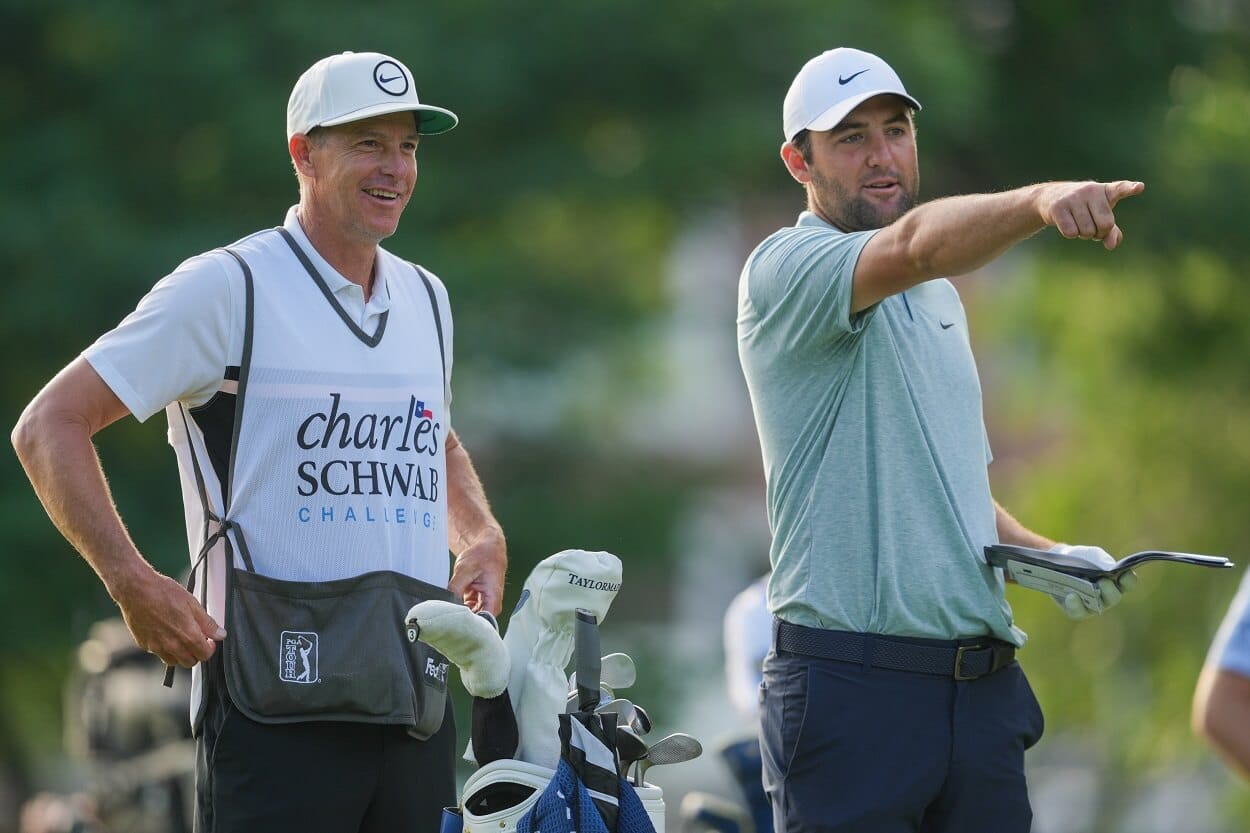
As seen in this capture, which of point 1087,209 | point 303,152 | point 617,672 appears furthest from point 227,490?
point 1087,209

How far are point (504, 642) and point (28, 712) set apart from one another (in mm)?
10849

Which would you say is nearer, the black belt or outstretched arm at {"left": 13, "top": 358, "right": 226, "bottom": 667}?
outstretched arm at {"left": 13, "top": 358, "right": 226, "bottom": 667}

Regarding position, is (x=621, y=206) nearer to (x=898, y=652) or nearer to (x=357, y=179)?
(x=357, y=179)

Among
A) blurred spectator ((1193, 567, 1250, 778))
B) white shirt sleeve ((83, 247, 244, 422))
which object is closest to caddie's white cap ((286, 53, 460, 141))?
white shirt sleeve ((83, 247, 244, 422))

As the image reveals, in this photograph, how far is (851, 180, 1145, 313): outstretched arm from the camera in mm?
3463

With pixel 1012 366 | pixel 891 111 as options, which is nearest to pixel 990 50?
pixel 1012 366

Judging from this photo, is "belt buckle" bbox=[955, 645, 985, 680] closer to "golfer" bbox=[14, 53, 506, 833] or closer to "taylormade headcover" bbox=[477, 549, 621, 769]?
"taylormade headcover" bbox=[477, 549, 621, 769]

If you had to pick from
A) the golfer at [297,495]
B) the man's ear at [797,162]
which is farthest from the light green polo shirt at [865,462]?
the golfer at [297,495]

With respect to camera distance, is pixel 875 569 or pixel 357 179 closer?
pixel 875 569

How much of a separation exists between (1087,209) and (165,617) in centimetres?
185

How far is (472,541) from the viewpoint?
464 cm

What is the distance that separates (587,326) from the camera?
13977mm

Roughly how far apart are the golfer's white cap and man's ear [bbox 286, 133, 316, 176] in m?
1.04

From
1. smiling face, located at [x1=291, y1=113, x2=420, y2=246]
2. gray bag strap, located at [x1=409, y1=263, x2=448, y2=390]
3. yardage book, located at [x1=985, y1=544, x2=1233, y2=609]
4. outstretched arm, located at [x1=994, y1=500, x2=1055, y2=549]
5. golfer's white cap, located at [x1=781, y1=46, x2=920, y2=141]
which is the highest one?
golfer's white cap, located at [x1=781, y1=46, x2=920, y2=141]
